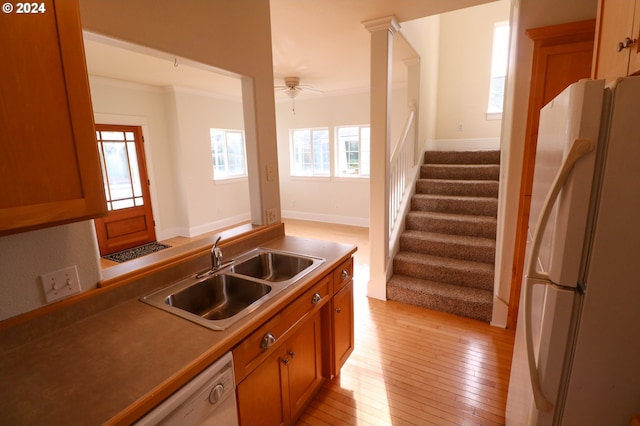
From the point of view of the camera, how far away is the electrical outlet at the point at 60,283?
1.10 metres

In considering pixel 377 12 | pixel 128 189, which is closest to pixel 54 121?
pixel 377 12

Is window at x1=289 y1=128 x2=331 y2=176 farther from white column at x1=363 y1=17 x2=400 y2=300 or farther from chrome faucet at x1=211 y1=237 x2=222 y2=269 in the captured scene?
chrome faucet at x1=211 y1=237 x2=222 y2=269

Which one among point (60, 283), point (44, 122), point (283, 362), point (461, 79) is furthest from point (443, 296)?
point (461, 79)

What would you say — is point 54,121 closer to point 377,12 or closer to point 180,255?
point 180,255

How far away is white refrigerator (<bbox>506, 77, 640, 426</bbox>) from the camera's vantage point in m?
0.78

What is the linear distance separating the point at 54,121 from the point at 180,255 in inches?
36.0

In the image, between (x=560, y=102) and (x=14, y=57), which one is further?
(x=560, y=102)

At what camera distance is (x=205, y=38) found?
1646 mm

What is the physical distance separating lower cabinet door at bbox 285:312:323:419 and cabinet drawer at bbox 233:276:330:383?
0.33ft

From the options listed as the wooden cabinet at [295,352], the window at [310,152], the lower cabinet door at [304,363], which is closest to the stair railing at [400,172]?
the wooden cabinet at [295,352]

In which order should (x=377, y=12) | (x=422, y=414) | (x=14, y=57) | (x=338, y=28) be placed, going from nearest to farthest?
(x=14, y=57) < (x=422, y=414) < (x=377, y=12) < (x=338, y=28)

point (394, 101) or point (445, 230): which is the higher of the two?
point (394, 101)

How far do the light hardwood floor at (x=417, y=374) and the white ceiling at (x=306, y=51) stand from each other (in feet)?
7.41

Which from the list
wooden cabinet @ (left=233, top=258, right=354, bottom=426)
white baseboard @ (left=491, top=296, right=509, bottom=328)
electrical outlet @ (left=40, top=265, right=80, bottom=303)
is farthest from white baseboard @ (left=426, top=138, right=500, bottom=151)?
electrical outlet @ (left=40, top=265, right=80, bottom=303)
